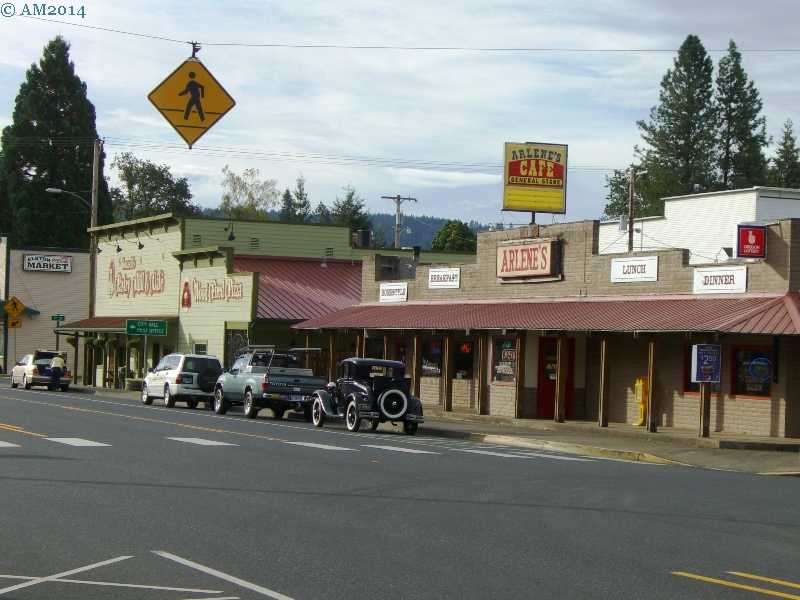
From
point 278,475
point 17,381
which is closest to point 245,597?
point 278,475

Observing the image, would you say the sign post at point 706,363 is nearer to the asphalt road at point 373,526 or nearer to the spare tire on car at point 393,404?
the asphalt road at point 373,526

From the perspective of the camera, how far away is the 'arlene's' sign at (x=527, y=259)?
35281 millimetres

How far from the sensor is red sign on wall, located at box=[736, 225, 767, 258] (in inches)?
1094

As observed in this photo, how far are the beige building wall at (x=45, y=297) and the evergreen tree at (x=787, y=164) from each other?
46006 millimetres

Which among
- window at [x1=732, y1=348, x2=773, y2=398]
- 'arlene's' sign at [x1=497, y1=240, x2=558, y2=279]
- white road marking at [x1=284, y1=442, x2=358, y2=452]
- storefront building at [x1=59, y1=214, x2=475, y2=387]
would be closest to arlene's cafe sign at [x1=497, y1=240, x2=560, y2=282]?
'arlene's' sign at [x1=497, y1=240, x2=558, y2=279]

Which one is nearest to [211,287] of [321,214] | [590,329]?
[590,329]

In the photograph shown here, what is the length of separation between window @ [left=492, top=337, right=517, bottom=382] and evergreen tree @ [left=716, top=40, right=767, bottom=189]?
42.9 metres

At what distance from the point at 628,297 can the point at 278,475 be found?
658 inches

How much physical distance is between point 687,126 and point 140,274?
1365 inches

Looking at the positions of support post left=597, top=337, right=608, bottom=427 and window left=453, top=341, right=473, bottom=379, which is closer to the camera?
support post left=597, top=337, right=608, bottom=427

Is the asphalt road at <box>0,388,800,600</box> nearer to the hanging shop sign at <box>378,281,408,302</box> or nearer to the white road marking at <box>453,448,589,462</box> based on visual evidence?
the white road marking at <box>453,448,589,462</box>

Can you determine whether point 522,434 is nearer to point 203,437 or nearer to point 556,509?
point 203,437

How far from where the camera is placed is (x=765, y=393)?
28641mm

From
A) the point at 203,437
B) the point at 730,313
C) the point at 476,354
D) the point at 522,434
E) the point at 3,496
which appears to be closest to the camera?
the point at 3,496
